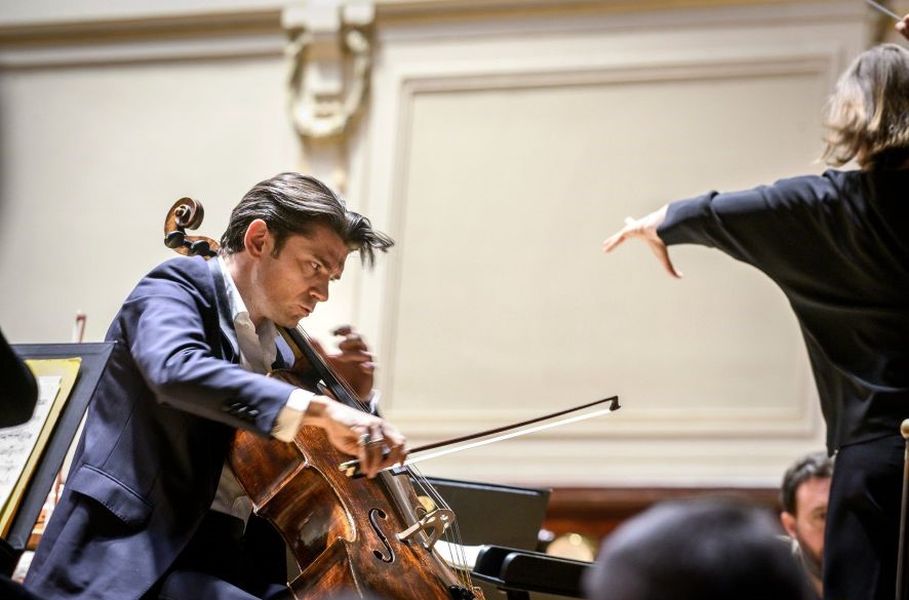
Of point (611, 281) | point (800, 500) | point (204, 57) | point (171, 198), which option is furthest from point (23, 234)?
point (800, 500)

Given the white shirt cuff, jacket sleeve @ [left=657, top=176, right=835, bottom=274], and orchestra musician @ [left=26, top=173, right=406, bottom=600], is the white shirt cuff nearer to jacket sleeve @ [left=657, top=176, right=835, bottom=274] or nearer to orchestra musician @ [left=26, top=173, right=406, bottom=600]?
orchestra musician @ [left=26, top=173, right=406, bottom=600]

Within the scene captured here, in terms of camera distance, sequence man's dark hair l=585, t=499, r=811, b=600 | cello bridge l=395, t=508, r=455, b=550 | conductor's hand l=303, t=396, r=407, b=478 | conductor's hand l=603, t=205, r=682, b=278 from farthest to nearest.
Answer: conductor's hand l=603, t=205, r=682, b=278
cello bridge l=395, t=508, r=455, b=550
conductor's hand l=303, t=396, r=407, b=478
man's dark hair l=585, t=499, r=811, b=600

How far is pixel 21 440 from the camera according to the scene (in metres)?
2.37

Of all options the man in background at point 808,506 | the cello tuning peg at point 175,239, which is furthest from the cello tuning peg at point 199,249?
the man in background at point 808,506

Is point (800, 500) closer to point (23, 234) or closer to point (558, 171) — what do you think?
point (558, 171)

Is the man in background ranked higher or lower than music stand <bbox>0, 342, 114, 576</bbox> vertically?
lower

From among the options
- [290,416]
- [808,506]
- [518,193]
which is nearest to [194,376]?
[290,416]

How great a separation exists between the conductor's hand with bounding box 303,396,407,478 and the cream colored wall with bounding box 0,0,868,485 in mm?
3231

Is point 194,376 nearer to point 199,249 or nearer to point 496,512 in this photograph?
point 199,249

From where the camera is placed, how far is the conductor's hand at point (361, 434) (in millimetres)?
2213

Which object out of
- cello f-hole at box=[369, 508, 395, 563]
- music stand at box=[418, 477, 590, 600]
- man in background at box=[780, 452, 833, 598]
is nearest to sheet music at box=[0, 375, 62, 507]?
cello f-hole at box=[369, 508, 395, 563]

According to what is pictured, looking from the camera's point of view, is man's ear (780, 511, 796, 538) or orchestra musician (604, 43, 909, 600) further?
man's ear (780, 511, 796, 538)

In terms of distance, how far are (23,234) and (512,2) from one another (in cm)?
247

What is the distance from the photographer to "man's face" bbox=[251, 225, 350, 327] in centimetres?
269
